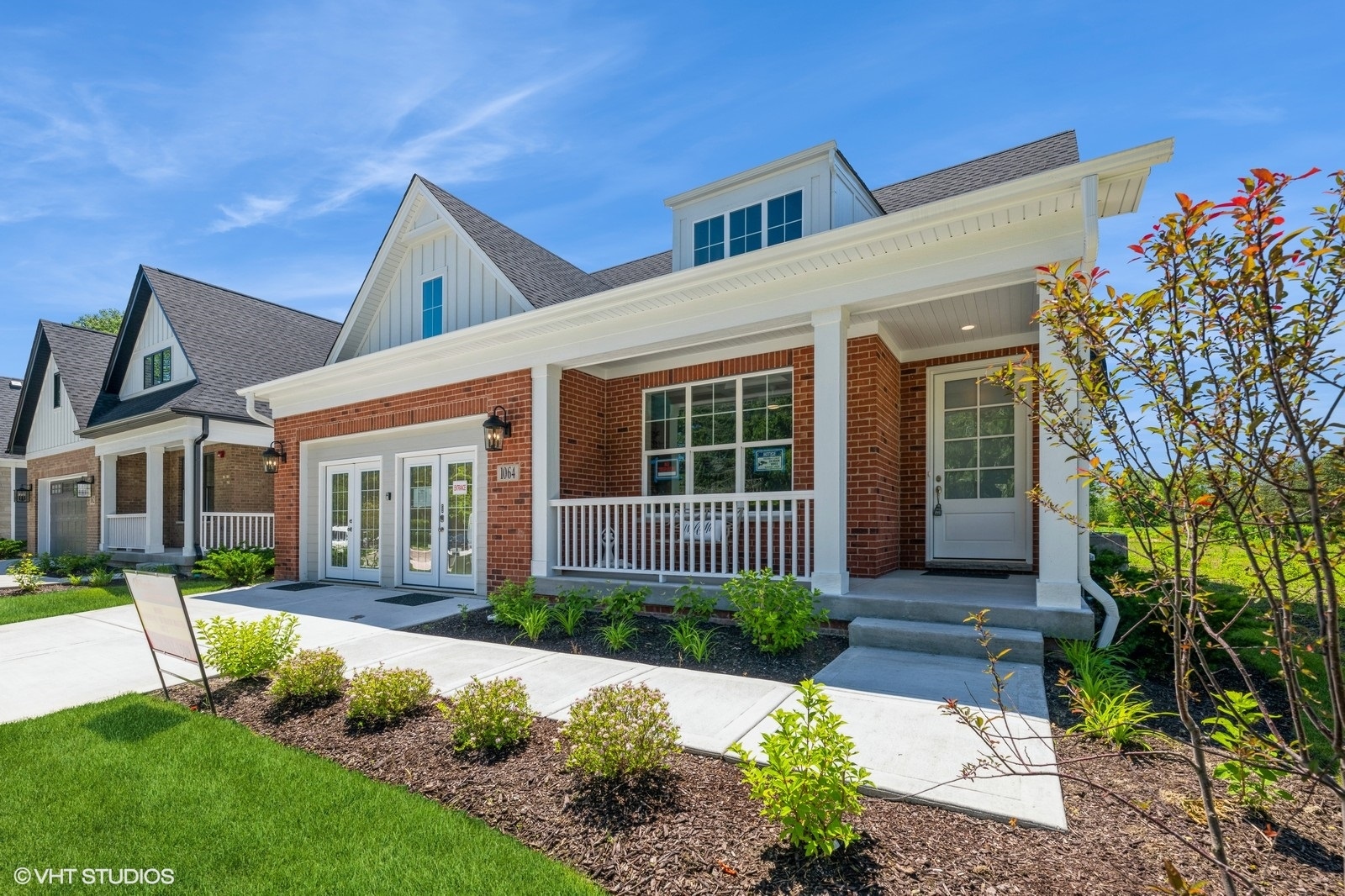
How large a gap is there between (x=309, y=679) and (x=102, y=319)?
47.5m

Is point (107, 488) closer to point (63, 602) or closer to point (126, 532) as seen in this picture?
point (126, 532)

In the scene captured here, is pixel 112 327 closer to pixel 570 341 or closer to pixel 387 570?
pixel 387 570

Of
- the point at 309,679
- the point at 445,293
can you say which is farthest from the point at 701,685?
the point at 445,293

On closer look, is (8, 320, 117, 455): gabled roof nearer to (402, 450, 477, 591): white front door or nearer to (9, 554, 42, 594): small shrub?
(9, 554, 42, 594): small shrub

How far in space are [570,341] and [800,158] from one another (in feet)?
11.7

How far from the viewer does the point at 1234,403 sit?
1.58 m

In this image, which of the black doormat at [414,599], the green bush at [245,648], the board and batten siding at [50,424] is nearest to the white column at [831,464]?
the green bush at [245,648]

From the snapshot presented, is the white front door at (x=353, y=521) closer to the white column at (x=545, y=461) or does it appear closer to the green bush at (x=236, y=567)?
the green bush at (x=236, y=567)

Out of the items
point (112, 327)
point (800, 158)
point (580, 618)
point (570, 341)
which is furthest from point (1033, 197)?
point (112, 327)

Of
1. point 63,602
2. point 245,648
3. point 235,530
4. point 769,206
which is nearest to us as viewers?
point 245,648

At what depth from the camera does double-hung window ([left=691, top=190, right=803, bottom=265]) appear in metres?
7.46

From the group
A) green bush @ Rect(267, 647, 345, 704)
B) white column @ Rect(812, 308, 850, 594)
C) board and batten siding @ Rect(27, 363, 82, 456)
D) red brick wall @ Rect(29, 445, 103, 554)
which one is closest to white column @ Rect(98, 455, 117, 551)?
red brick wall @ Rect(29, 445, 103, 554)

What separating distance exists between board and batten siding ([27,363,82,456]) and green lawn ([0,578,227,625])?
8393mm

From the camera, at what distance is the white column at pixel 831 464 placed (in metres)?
5.89
